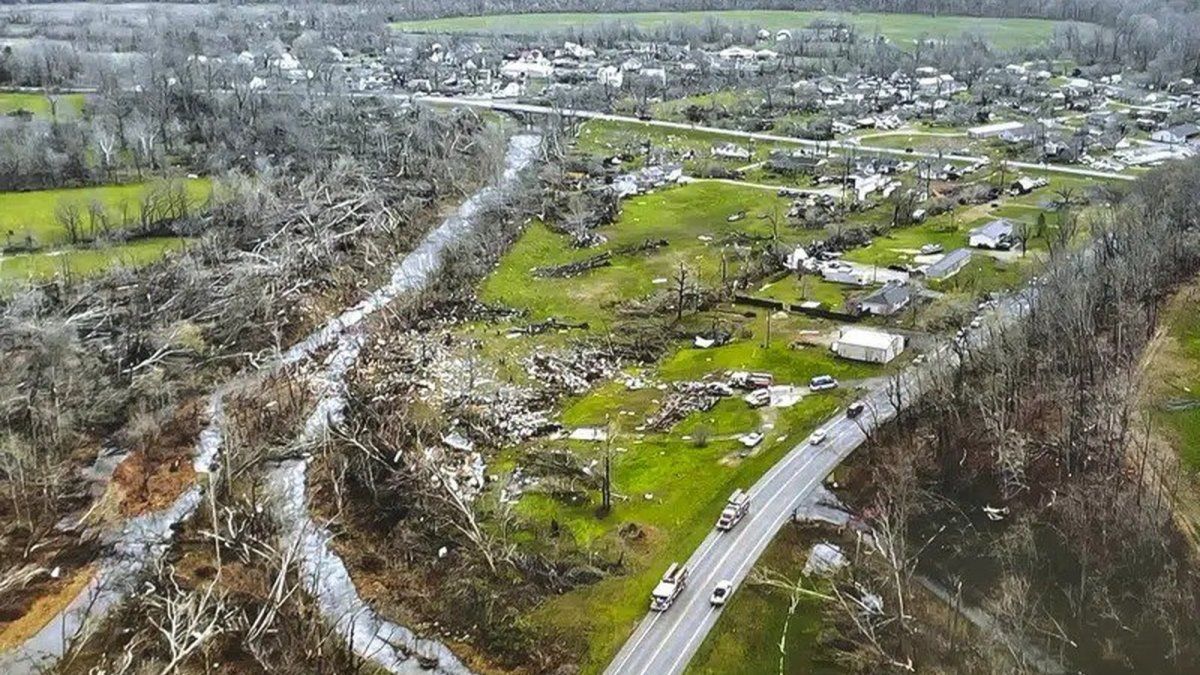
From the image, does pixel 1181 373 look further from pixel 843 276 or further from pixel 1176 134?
pixel 1176 134

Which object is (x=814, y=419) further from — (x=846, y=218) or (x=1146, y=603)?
(x=846, y=218)

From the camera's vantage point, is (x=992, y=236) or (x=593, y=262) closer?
(x=593, y=262)

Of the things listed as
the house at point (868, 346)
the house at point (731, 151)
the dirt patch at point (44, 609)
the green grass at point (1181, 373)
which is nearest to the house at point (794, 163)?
the house at point (731, 151)

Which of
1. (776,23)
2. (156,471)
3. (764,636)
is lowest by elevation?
(156,471)

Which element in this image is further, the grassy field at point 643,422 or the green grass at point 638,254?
the green grass at point 638,254

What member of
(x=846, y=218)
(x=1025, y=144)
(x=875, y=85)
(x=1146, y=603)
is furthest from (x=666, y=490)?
(x=875, y=85)

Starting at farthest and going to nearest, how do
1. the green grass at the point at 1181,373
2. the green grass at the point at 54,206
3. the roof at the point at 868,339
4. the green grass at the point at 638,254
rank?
the green grass at the point at 54,206
the green grass at the point at 638,254
the roof at the point at 868,339
the green grass at the point at 1181,373

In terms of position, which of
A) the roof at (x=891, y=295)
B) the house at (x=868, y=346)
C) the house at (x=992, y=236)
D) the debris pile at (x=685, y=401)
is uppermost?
the house at (x=992, y=236)

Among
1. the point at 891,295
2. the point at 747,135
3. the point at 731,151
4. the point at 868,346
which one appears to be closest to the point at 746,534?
the point at 868,346

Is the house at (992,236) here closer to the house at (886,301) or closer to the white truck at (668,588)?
the house at (886,301)
